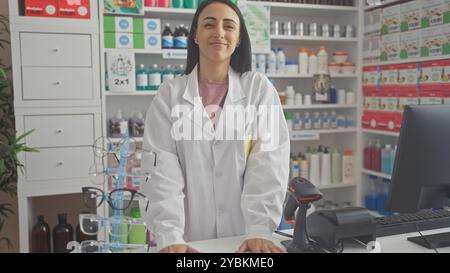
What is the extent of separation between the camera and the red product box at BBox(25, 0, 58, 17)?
2.66 metres

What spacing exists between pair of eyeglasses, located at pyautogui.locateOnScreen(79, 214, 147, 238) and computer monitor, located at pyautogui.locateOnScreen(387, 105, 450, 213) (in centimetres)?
76

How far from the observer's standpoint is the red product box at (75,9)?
273 centimetres

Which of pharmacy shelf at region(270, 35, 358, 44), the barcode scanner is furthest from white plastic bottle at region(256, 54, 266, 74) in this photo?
the barcode scanner

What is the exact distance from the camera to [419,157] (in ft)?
4.09

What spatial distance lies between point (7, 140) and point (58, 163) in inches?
13.7

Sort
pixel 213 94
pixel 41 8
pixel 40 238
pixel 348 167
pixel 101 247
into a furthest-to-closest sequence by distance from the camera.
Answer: pixel 348 167
pixel 40 238
pixel 41 8
pixel 213 94
pixel 101 247

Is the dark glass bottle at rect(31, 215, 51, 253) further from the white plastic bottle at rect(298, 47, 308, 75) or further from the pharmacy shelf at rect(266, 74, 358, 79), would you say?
the white plastic bottle at rect(298, 47, 308, 75)

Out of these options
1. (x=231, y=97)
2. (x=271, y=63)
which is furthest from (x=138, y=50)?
(x=231, y=97)

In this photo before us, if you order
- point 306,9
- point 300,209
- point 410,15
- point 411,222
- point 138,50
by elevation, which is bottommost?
point 411,222

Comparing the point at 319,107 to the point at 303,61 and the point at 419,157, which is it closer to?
the point at 303,61

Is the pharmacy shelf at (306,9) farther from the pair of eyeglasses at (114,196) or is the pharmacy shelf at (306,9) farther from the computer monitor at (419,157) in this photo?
the pair of eyeglasses at (114,196)

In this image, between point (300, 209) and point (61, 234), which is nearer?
point (300, 209)

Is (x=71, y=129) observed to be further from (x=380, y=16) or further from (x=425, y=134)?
(x=380, y=16)

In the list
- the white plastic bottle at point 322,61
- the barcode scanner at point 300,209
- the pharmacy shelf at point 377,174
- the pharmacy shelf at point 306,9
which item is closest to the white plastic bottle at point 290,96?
the white plastic bottle at point 322,61
